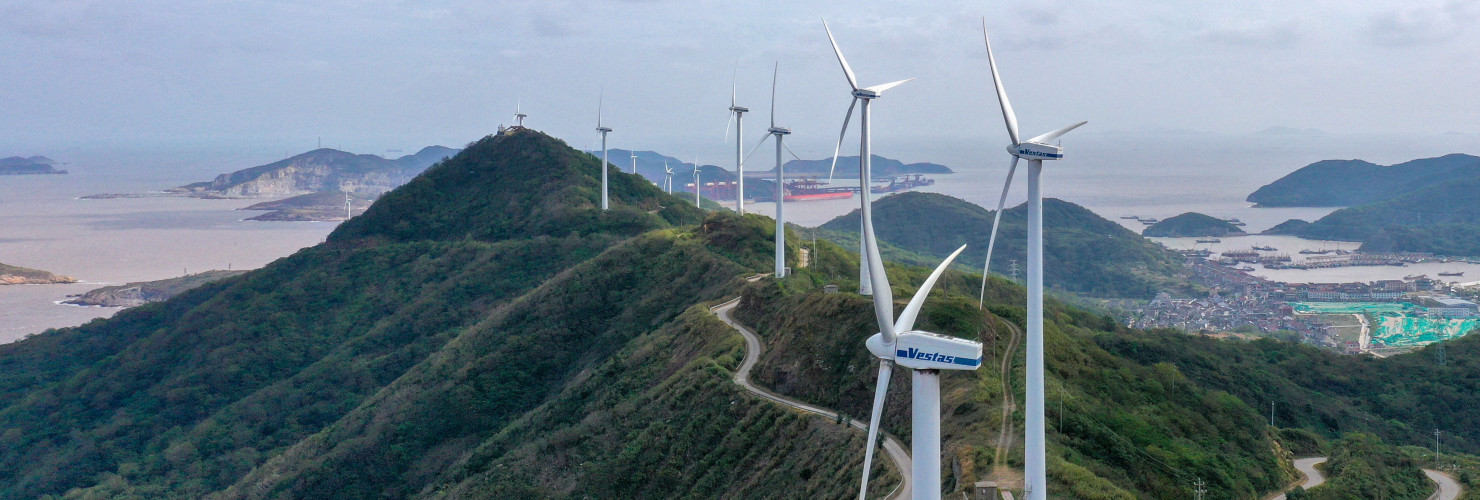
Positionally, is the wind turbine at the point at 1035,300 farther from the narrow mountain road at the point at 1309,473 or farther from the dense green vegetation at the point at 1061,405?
the narrow mountain road at the point at 1309,473

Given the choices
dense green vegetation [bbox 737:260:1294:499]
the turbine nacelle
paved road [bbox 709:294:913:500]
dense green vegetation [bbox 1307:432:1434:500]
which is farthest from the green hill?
the turbine nacelle

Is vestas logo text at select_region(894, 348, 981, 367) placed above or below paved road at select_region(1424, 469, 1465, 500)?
above

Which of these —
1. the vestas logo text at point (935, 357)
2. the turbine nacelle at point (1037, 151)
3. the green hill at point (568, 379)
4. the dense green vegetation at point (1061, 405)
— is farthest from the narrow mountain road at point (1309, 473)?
the vestas logo text at point (935, 357)

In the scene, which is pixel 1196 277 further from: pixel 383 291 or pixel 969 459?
pixel 969 459

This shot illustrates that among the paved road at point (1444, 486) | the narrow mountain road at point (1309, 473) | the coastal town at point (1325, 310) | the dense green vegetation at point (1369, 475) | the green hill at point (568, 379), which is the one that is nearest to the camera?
the dense green vegetation at point (1369, 475)

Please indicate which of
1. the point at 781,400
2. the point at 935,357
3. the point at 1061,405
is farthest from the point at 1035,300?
the point at 781,400

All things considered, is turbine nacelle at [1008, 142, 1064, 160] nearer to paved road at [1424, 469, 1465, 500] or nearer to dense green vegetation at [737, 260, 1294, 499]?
dense green vegetation at [737, 260, 1294, 499]
